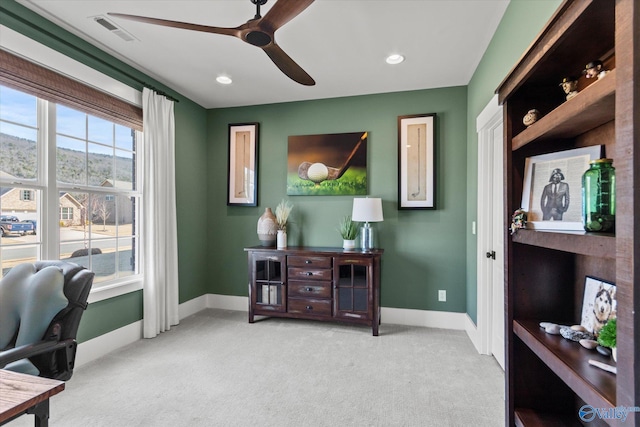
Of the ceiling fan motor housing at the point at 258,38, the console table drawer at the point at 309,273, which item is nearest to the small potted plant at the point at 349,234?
the console table drawer at the point at 309,273

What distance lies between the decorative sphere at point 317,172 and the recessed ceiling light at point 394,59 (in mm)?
1407

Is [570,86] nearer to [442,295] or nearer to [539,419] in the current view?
[539,419]

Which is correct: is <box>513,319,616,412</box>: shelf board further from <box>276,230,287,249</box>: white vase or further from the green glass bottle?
<box>276,230,287,249</box>: white vase

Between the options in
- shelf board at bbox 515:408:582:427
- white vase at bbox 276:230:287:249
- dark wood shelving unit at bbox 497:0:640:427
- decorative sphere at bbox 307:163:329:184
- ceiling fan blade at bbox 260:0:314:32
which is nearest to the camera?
dark wood shelving unit at bbox 497:0:640:427

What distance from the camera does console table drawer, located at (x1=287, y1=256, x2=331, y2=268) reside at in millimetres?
3400

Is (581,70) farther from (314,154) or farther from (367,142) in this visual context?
(314,154)

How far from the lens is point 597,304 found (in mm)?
1075

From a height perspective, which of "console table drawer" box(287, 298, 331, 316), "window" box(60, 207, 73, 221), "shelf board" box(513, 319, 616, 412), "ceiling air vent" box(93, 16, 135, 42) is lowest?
"console table drawer" box(287, 298, 331, 316)

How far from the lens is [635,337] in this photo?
0.63m

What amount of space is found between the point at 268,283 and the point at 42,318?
2208 millimetres

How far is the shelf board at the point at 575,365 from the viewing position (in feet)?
2.59

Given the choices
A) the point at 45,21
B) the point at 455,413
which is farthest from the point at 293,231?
the point at 45,21

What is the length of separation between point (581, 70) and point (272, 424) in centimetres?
230

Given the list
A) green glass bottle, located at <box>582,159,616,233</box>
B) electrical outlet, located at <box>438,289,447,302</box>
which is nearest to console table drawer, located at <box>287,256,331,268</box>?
electrical outlet, located at <box>438,289,447,302</box>
